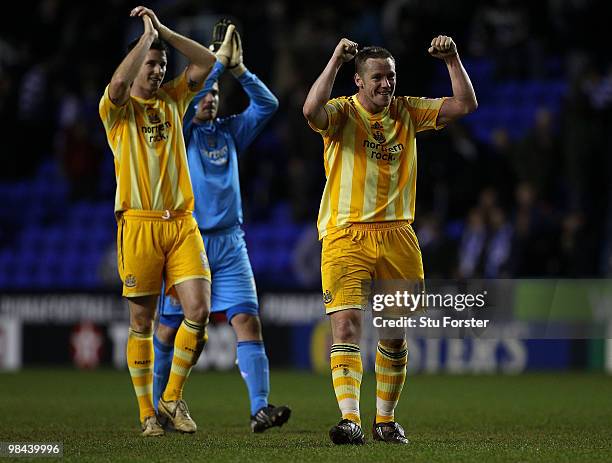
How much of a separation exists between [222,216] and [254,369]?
42.1 inches

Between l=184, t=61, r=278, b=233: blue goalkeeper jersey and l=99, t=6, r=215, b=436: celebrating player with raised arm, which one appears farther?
l=184, t=61, r=278, b=233: blue goalkeeper jersey

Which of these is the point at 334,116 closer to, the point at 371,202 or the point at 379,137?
the point at 379,137

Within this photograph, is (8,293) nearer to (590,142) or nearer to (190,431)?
(590,142)

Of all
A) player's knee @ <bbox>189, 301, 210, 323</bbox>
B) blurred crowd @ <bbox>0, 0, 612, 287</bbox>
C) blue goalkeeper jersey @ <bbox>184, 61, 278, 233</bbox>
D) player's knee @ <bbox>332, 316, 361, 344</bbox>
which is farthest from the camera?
blurred crowd @ <bbox>0, 0, 612, 287</bbox>

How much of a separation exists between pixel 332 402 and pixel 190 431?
278 centimetres

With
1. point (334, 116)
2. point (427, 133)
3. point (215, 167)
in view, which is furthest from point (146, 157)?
point (427, 133)

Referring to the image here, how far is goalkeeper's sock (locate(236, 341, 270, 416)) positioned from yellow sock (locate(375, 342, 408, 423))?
44.1 inches

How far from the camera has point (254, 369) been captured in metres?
8.11

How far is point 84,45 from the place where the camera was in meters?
21.0

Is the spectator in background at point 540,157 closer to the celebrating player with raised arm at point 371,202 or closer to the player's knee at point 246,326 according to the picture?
the player's knee at point 246,326

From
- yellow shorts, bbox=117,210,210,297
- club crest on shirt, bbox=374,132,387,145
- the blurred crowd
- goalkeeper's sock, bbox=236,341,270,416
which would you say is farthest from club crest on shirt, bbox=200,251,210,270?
the blurred crowd

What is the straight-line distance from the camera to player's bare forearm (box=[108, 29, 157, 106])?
23.6 feet

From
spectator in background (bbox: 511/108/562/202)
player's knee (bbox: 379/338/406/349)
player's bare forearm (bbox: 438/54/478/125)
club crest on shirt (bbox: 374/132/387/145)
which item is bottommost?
player's knee (bbox: 379/338/406/349)

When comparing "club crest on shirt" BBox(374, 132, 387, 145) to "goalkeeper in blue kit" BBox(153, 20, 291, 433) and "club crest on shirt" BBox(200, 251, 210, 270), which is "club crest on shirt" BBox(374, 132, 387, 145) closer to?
"club crest on shirt" BBox(200, 251, 210, 270)
